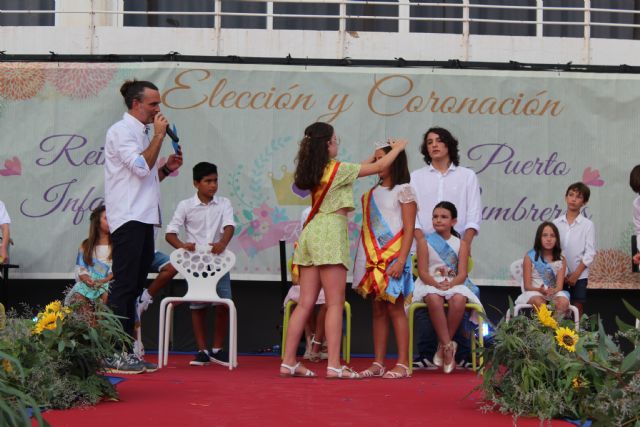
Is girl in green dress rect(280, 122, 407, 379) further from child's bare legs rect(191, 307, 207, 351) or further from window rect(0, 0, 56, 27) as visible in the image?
window rect(0, 0, 56, 27)

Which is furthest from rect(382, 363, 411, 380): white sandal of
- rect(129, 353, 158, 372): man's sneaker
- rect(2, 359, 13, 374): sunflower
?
rect(2, 359, 13, 374): sunflower

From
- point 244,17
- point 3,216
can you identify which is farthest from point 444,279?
point 244,17

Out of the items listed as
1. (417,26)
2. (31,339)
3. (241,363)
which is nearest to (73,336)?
(31,339)

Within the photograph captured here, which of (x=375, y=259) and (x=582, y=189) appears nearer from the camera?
(x=375, y=259)

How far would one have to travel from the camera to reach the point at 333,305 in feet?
21.1

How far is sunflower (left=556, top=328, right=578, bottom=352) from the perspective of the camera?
4.63 metres

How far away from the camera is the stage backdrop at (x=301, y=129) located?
31.0 feet

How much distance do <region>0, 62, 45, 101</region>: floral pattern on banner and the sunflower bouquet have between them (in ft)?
19.2

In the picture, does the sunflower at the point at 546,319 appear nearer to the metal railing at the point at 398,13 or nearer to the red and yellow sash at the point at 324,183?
the red and yellow sash at the point at 324,183

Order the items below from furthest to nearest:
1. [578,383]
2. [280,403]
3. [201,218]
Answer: [201,218]
[280,403]
[578,383]

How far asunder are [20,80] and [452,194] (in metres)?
4.03

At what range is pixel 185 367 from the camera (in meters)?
7.46

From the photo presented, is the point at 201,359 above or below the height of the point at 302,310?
below

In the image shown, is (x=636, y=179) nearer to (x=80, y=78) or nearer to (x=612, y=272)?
(x=612, y=272)
